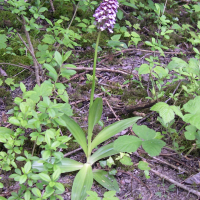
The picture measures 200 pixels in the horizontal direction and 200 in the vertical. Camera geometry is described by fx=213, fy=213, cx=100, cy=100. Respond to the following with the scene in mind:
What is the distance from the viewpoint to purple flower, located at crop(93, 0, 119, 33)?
70.2 inches

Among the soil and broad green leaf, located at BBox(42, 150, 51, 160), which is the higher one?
broad green leaf, located at BBox(42, 150, 51, 160)

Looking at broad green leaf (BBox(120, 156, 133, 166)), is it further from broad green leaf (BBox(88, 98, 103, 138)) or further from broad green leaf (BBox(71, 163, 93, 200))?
broad green leaf (BBox(88, 98, 103, 138))

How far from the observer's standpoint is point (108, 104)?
2654 millimetres

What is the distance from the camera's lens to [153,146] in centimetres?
162

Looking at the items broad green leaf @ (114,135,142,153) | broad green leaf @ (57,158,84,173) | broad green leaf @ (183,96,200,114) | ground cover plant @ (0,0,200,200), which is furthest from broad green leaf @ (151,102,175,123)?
broad green leaf @ (57,158,84,173)

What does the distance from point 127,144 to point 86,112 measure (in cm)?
106

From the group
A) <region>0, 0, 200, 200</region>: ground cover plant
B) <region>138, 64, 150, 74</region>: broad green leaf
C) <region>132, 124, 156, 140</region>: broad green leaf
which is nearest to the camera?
<region>0, 0, 200, 200</region>: ground cover plant

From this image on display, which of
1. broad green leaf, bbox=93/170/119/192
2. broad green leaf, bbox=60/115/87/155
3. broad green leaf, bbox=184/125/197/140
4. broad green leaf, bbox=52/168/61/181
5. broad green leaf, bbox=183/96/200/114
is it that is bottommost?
broad green leaf, bbox=93/170/119/192

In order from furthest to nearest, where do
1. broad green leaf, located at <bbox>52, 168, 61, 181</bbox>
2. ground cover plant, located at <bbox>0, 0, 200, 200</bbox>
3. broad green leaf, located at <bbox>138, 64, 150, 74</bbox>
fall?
1. broad green leaf, located at <bbox>138, 64, 150, 74</bbox>
2. ground cover plant, located at <bbox>0, 0, 200, 200</bbox>
3. broad green leaf, located at <bbox>52, 168, 61, 181</bbox>

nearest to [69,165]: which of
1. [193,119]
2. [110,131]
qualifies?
[110,131]

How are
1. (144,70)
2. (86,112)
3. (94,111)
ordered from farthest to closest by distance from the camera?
(86,112)
(144,70)
(94,111)

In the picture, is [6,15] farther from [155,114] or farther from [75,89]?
[155,114]

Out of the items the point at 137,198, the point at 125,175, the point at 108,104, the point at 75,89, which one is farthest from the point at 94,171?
the point at 75,89

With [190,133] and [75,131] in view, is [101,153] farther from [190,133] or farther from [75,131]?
[190,133]
